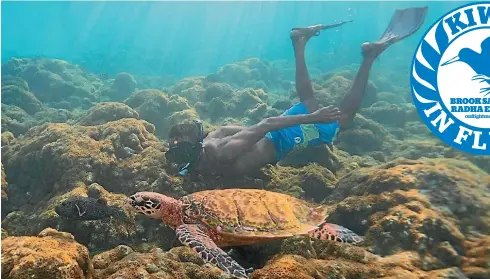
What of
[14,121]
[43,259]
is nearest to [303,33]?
[43,259]

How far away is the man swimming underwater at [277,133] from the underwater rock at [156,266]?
2.25m

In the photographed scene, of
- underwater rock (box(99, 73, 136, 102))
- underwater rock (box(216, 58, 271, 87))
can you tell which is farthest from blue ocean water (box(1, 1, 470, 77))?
underwater rock (box(99, 73, 136, 102))

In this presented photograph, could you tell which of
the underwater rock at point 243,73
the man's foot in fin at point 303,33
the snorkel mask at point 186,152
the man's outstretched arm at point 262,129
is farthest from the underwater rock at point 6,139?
the underwater rock at point 243,73

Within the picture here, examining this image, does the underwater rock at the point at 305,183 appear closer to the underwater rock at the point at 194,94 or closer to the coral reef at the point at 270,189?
the coral reef at the point at 270,189

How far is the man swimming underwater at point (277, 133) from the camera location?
5023 millimetres

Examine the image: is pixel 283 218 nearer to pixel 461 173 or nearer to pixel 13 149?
pixel 461 173

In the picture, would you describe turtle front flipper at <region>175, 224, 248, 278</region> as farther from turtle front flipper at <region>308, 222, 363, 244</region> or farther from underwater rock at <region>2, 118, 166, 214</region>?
underwater rock at <region>2, 118, 166, 214</region>

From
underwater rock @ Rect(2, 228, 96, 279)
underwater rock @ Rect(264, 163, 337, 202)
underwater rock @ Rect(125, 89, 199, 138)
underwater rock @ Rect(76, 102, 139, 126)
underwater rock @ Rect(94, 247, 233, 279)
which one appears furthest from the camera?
underwater rock @ Rect(125, 89, 199, 138)

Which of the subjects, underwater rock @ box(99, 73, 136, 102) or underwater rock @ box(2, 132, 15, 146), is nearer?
underwater rock @ box(2, 132, 15, 146)

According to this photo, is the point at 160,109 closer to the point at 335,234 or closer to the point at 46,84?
the point at 335,234

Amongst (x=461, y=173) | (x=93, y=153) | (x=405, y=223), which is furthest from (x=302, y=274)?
(x=93, y=153)

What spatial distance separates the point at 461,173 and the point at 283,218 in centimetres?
250

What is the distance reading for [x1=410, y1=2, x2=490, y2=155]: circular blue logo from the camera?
4195 mm

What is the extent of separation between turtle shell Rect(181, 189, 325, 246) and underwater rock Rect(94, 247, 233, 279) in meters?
0.60
